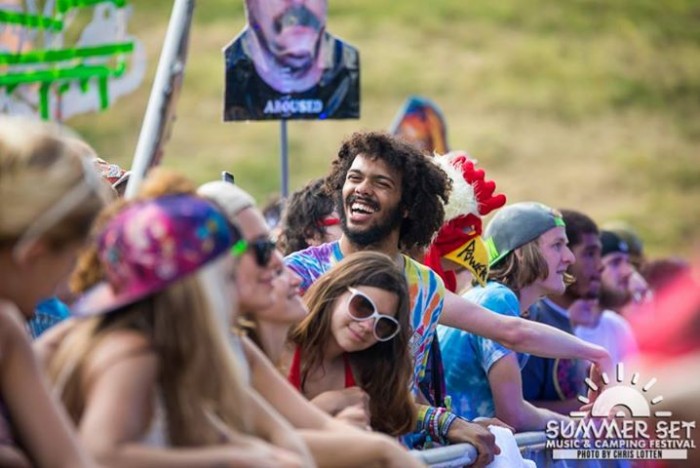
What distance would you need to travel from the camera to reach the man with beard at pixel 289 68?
7.95 m

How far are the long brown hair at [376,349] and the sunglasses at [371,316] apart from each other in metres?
0.04

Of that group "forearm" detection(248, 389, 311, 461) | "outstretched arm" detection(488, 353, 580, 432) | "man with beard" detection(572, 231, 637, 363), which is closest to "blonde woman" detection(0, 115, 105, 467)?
"forearm" detection(248, 389, 311, 461)

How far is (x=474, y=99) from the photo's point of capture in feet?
106

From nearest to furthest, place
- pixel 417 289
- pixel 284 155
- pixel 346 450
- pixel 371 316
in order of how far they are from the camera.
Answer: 1. pixel 346 450
2. pixel 371 316
3. pixel 417 289
4. pixel 284 155

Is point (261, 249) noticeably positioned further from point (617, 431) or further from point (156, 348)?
point (617, 431)

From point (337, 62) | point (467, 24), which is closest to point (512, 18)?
point (467, 24)

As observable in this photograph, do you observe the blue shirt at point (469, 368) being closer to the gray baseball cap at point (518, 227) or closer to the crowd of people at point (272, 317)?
the crowd of people at point (272, 317)

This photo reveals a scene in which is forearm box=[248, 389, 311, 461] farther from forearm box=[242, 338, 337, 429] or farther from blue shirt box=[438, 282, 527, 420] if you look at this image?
blue shirt box=[438, 282, 527, 420]

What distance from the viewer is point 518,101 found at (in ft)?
107

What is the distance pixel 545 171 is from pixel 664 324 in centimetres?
2597

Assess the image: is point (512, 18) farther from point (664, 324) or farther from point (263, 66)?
point (664, 324)

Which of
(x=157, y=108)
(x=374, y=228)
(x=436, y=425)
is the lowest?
(x=436, y=425)

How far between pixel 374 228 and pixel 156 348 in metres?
2.91

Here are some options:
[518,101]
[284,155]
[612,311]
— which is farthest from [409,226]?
[518,101]
